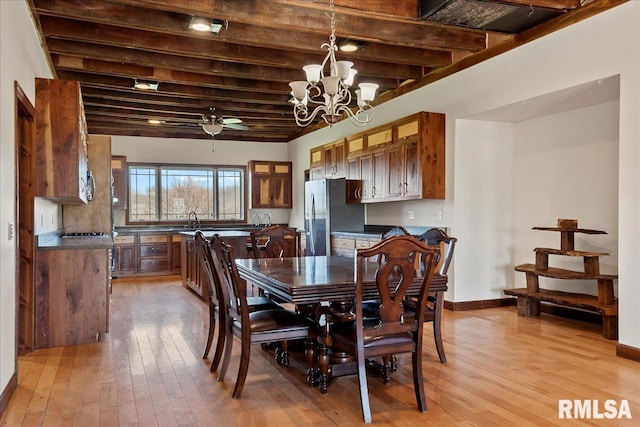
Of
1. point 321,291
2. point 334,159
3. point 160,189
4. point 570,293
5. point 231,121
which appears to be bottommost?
point 570,293

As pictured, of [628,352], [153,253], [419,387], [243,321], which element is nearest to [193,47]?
[243,321]

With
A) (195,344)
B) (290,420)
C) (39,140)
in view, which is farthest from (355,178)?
(290,420)

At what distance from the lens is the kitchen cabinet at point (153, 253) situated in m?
8.59

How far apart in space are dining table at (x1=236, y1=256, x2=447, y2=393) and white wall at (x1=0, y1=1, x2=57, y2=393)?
1435mm

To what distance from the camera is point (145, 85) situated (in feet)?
19.6

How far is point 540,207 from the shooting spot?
5.45 metres

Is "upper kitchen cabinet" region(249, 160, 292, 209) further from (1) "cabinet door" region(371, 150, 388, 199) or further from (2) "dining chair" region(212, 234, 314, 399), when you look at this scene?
(2) "dining chair" region(212, 234, 314, 399)

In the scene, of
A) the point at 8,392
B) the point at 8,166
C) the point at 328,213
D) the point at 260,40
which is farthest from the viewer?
the point at 328,213

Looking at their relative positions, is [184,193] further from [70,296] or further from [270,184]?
[70,296]

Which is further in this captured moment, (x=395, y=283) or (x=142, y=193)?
(x=142, y=193)

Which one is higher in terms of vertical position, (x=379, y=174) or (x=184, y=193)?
(x=379, y=174)

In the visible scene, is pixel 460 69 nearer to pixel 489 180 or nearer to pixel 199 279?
pixel 489 180

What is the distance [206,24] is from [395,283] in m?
2.80

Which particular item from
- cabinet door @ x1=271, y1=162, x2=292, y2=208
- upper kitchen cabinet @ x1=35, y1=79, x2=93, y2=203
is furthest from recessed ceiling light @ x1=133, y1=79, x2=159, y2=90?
cabinet door @ x1=271, y1=162, x2=292, y2=208
